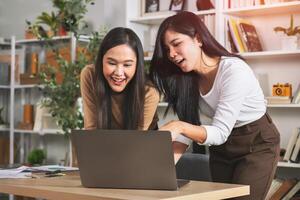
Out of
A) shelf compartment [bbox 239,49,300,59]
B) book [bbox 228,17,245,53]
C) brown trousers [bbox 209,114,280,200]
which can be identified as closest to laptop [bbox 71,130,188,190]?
brown trousers [bbox 209,114,280,200]

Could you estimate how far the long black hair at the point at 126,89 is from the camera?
2225 millimetres

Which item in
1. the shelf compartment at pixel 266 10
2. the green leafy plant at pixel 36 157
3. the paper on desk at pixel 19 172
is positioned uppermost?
the shelf compartment at pixel 266 10

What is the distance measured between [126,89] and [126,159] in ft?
2.10

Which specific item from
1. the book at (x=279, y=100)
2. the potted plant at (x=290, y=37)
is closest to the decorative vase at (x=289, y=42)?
the potted plant at (x=290, y=37)

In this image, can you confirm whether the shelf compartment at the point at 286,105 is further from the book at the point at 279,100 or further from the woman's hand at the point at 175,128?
the woman's hand at the point at 175,128

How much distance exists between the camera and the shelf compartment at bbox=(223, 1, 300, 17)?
3.66 metres

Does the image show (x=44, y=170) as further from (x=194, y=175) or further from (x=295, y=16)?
(x=295, y=16)

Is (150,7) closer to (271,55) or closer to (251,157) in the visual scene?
(271,55)

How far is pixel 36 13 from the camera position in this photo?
5.38 m

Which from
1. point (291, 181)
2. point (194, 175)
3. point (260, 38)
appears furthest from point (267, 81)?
point (194, 175)

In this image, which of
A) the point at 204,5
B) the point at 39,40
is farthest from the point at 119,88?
the point at 39,40

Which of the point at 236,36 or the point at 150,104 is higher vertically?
the point at 236,36

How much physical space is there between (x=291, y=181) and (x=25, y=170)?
6.62 feet

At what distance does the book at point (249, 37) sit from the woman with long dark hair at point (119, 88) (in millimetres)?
1688
